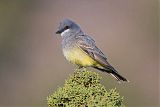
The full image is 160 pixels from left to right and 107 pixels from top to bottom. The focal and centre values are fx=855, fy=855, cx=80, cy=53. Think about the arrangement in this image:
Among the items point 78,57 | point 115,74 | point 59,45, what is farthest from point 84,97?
point 59,45

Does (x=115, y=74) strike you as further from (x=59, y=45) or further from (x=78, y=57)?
(x=59, y=45)

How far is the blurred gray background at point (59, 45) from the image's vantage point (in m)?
14.3

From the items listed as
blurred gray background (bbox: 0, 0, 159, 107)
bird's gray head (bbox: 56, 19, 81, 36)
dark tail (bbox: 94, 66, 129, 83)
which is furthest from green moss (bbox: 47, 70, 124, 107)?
blurred gray background (bbox: 0, 0, 159, 107)

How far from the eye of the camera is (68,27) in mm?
7953

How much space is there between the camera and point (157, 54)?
700 inches

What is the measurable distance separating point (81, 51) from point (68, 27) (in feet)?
0.84

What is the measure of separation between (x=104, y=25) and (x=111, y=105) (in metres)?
14.1

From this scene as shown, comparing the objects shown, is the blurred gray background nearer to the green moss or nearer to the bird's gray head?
the bird's gray head

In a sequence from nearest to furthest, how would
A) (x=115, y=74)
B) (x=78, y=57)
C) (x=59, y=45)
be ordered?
(x=115, y=74) < (x=78, y=57) < (x=59, y=45)

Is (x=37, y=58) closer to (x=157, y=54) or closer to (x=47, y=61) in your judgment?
(x=47, y=61)

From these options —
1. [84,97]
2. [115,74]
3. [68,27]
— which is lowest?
[84,97]

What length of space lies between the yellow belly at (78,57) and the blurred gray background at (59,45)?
4.30m

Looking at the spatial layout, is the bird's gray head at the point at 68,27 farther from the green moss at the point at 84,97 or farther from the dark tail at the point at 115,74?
the green moss at the point at 84,97

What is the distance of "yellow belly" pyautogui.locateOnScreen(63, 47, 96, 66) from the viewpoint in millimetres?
7777
